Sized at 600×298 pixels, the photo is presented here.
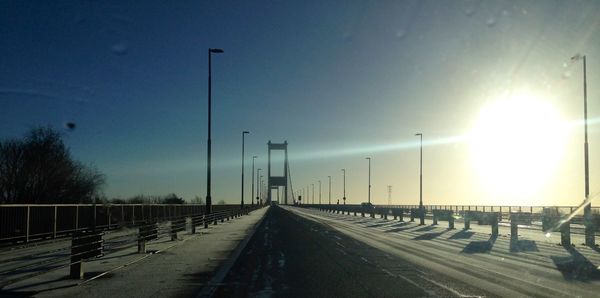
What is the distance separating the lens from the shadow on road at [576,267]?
596 inches

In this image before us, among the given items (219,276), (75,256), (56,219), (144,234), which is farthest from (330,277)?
(56,219)

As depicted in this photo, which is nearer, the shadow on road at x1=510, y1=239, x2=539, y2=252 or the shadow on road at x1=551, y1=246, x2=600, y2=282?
the shadow on road at x1=551, y1=246, x2=600, y2=282

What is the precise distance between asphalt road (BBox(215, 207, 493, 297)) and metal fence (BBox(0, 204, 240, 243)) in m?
6.32

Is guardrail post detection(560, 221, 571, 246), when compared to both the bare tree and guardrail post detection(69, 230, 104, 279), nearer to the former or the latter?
guardrail post detection(69, 230, 104, 279)

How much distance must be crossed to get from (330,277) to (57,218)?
19.0m

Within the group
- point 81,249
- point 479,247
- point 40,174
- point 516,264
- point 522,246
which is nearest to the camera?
point 81,249

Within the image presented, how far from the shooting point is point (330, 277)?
1469 centimetres

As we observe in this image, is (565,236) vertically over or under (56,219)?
under

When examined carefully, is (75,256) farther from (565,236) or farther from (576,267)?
(565,236)

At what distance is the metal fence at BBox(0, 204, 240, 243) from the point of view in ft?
80.3

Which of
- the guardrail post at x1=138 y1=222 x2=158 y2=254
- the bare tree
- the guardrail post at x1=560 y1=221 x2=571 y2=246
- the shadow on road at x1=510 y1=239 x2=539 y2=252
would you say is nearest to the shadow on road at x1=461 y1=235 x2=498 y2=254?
the shadow on road at x1=510 y1=239 x2=539 y2=252

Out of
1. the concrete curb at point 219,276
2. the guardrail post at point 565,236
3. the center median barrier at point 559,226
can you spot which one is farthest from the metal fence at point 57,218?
the center median barrier at point 559,226

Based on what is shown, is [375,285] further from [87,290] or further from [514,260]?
[514,260]

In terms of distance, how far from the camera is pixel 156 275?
15.1 meters
